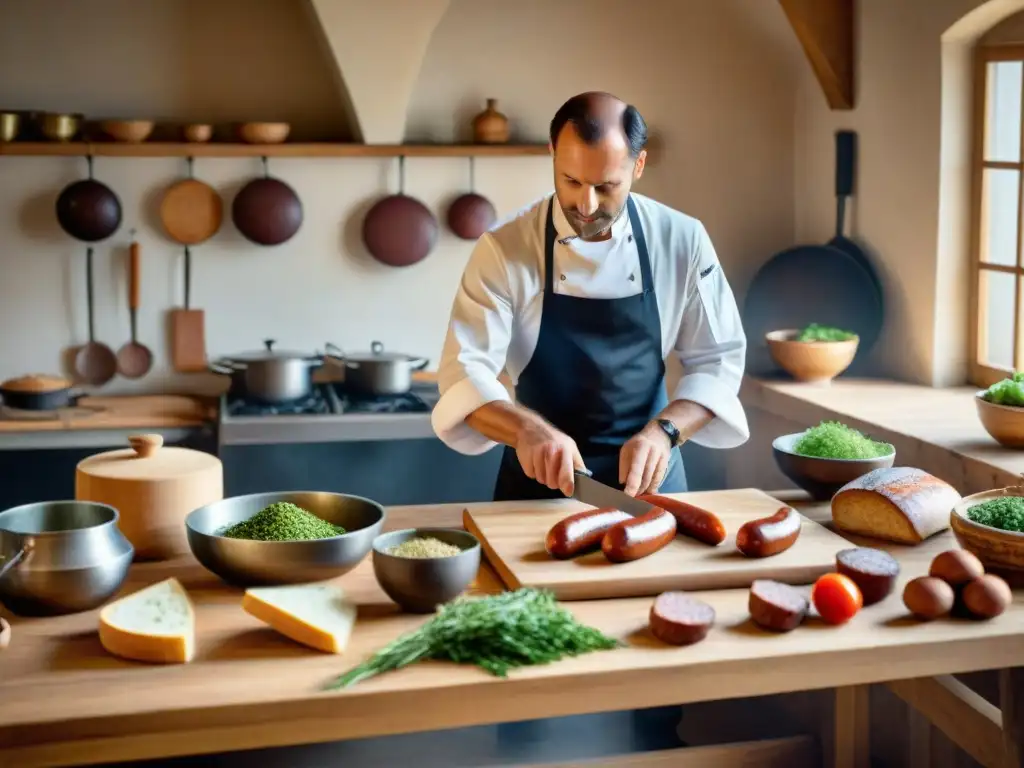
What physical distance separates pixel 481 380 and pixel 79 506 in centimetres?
87

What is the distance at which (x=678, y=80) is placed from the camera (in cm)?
488

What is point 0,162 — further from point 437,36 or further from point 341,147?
point 437,36

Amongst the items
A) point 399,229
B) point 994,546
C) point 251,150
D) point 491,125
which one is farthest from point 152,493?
point 491,125

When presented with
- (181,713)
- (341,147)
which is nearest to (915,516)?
Answer: (181,713)

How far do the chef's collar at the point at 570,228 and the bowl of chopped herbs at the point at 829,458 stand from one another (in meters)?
0.58

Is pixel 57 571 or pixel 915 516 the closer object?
pixel 57 571

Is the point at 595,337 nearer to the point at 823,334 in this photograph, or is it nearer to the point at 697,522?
the point at 697,522

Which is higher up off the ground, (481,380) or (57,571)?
(481,380)

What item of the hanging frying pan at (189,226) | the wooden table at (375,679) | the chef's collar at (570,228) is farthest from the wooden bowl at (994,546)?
the hanging frying pan at (189,226)

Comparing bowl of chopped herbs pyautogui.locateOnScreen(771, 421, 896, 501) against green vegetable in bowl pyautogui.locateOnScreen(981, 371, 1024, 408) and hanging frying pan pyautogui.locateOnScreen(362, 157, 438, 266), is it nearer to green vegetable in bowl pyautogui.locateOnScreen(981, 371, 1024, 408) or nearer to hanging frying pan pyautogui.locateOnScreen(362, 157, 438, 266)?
green vegetable in bowl pyautogui.locateOnScreen(981, 371, 1024, 408)

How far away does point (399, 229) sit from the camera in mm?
4656

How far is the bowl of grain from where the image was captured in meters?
1.90

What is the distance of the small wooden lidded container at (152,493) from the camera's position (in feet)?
7.13

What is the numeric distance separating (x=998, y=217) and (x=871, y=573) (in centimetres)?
238
